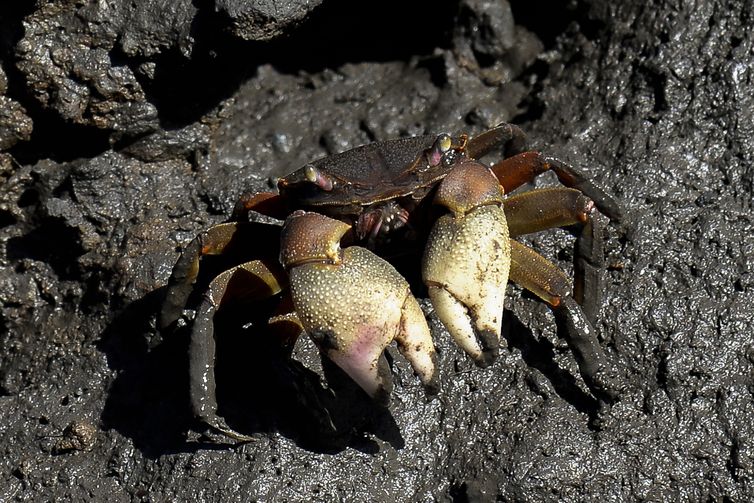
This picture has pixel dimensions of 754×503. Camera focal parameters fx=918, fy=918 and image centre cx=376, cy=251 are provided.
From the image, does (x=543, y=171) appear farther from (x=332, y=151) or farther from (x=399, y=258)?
(x=332, y=151)

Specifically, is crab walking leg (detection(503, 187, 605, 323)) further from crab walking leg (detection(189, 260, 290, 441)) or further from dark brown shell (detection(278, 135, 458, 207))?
crab walking leg (detection(189, 260, 290, 441))

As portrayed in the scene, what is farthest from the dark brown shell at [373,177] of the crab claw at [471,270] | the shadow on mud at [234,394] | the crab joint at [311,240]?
the shadow on mud at [234,394]

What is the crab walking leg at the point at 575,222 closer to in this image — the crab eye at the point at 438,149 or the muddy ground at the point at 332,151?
the muddy ground at the point at 332,151

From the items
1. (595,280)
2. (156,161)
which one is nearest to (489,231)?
(595,280)

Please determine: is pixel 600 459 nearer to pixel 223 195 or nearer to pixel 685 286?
pixel 685 286

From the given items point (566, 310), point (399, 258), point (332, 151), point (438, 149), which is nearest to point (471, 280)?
point (566, 310)

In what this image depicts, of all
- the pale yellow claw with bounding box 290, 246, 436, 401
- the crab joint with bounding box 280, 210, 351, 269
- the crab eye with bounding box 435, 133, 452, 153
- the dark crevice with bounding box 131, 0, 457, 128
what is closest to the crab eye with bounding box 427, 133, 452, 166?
the crab eye with bounding box 435, 133, 452, 153

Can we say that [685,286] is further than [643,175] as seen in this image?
No
